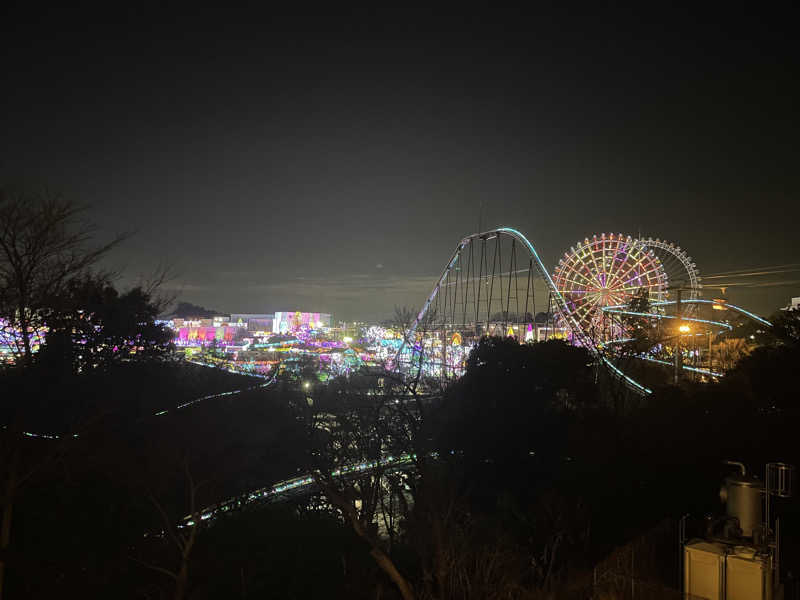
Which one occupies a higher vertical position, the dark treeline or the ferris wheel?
the ferris wheel

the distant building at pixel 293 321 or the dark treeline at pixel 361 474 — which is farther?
the distant building at pixel 293 321

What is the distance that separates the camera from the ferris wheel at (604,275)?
77.2 ft

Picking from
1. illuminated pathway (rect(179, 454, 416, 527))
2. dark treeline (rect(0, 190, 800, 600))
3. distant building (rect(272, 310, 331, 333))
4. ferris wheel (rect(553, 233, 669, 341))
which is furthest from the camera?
distant building (rect(272, 310, 331, 333))

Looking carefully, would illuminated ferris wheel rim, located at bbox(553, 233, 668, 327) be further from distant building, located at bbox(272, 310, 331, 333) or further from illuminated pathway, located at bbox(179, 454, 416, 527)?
distant building, located at bbox(272, 310, 331, 333)

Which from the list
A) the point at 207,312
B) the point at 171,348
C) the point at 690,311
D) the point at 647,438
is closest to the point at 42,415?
the point at 171,348

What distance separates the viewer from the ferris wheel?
2352 centimetres

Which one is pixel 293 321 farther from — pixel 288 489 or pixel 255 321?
pixel 288 489

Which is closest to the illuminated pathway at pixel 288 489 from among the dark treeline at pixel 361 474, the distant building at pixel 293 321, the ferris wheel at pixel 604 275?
the dark treeline at pixel 361 474

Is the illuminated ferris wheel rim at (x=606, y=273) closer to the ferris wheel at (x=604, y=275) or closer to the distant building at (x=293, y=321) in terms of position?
the ferris wheel at (x=604, y=275)

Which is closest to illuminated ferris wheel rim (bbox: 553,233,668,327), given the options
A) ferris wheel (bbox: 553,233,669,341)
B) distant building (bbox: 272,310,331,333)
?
ferris wheel (bbox: 553,233,669,341)

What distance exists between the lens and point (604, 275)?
2402 cm

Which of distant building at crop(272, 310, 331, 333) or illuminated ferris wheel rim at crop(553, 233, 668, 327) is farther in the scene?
distant building at crop(272, 310, 331, 333)

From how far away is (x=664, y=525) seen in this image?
7125mm

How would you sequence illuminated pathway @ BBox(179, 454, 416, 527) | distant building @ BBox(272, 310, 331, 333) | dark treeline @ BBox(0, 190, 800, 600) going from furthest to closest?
distant building @ BBox(272, 310, 331, 333), illuminated pathway @ BBox(179, 454, 416, 527), dark treeline @ BBox(0, 190, 800, 600)
